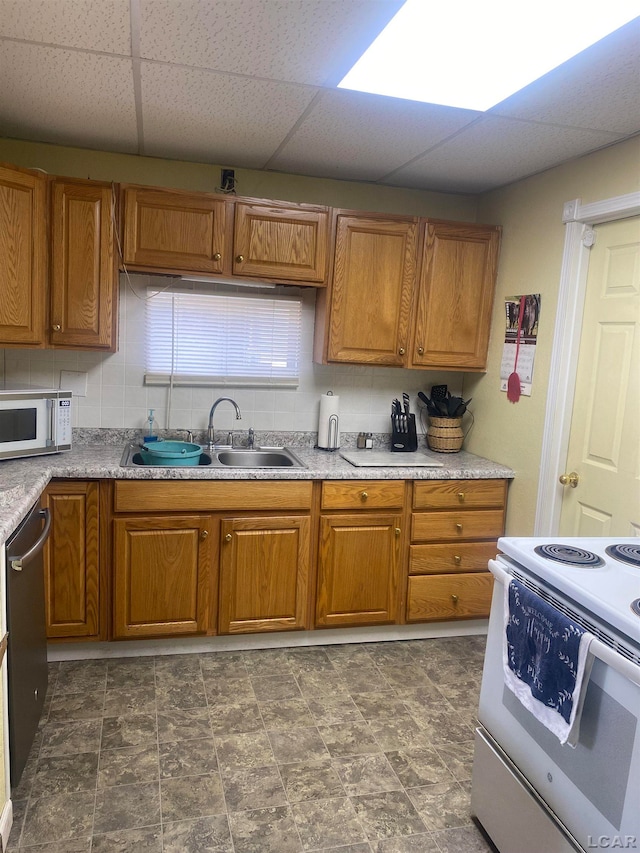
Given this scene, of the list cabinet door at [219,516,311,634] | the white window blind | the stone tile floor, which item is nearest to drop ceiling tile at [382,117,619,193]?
the white window blind

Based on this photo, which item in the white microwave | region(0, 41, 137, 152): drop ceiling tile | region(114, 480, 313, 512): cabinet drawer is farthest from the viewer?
region(114, 480, 313, 512): cabinet drawer

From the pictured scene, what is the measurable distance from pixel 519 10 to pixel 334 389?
84.5 inches

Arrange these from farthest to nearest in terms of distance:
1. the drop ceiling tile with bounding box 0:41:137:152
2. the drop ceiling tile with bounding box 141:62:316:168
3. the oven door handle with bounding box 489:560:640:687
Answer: the drop ceiling tile with bounding box 141:62:316:168 → the drop ceiling tile with bounding box 0:41:137:152 → the oven door handle with bounding box 489:560:640:687

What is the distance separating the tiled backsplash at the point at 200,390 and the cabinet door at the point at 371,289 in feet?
1.04

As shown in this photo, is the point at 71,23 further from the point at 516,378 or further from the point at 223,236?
the point at 516,378

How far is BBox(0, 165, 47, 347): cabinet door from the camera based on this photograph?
2.59 meters

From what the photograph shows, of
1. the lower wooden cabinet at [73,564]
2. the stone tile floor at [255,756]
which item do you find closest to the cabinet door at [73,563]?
the lower wooden cabinet at [73,564]

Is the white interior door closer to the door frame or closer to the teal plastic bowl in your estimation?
the door frame

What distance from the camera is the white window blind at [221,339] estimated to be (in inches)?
127

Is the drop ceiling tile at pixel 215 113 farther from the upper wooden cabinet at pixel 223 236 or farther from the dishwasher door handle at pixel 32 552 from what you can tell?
the dishwasher door handle at pixel 32 552

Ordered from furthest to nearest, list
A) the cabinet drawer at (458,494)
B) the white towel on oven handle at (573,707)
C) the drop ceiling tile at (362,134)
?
the cabinet drawer at (458,494), the drop ceiling tile at (362,134), the white towel on oven handle at (573,707)

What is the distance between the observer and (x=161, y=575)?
9.19 feet

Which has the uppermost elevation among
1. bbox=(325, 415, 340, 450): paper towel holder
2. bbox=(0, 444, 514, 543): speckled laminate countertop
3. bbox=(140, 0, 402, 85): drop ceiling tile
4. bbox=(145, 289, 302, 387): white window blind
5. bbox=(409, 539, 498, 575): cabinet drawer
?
bbox=(140, 0, 402, 85): drop ceiling tile

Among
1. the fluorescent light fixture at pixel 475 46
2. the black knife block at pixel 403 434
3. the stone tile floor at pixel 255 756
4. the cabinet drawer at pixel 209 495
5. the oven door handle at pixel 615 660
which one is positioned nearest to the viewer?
the oven door handle at pixel 615 660
